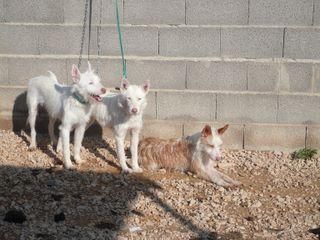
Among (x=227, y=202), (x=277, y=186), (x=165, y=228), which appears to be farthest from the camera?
(x=277, y=186)

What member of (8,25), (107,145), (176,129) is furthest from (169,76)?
(8,25)

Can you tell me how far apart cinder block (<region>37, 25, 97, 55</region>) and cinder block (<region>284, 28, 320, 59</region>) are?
8.77 ft

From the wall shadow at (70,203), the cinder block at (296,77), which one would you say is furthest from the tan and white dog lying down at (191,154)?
the cinder block at (296,77)

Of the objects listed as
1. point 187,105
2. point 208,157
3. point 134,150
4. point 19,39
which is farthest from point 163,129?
point 19,39

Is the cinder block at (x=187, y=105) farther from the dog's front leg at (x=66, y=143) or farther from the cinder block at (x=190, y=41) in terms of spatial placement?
the dog's front leg at (x=66, y=143)

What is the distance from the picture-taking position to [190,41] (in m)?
6.75

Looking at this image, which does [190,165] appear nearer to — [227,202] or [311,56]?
[227,202]

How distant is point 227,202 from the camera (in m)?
5.37

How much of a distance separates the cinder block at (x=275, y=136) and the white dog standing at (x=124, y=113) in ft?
5.52

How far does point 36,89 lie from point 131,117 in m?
1.56

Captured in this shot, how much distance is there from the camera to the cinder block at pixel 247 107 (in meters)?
6.77

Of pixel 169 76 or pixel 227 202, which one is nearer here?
pixel 227 202

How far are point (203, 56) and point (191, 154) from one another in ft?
4.77

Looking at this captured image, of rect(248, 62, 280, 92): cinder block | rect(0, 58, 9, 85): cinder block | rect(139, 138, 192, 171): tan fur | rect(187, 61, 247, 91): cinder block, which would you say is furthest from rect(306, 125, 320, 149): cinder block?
rect(0, 58, 9, 85): cinder block
